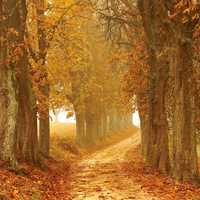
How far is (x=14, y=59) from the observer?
18438 mm

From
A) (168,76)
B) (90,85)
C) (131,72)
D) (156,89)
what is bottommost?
(156,89)

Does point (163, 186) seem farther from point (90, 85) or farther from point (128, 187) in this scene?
point (90, 85)

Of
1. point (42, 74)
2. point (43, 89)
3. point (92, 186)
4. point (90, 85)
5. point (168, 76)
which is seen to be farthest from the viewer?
point (90, 85)

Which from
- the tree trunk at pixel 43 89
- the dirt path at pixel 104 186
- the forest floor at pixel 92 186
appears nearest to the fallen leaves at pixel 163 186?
the forest floor at pixel 92 186

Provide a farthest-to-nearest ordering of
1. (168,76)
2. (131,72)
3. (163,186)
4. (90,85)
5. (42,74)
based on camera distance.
Answer: (90,85) → (131,72) → (42,74) → (168,76) → (163,186)

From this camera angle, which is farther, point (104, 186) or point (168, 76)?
point (168, 76)

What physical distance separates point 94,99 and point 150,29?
22.5 meters

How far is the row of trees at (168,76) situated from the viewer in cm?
1845

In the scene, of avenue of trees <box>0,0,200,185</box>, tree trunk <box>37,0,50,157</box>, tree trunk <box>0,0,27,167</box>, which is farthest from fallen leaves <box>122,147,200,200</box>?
tree trunk <box>37,0,50,157</box>

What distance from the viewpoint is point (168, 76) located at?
23.4 metres

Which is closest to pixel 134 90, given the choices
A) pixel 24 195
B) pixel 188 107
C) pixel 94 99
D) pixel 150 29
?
pixel 150 29

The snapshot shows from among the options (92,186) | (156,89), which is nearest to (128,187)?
(92,186)

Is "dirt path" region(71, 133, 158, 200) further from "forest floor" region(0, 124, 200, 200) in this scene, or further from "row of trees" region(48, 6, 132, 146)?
"row of trees" region(48, 6, 132, 146)

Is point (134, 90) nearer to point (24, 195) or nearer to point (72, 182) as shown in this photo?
point (72, 182)
